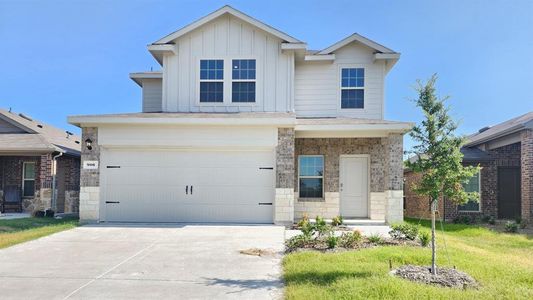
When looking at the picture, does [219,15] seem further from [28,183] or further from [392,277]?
[392,277]

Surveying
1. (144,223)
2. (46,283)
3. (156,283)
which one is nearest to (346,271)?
(156,283)

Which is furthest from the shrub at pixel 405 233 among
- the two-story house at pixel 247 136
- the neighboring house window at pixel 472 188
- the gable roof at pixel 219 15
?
the neighboring house window at pixel 472 188

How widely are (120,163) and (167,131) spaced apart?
1.83 m

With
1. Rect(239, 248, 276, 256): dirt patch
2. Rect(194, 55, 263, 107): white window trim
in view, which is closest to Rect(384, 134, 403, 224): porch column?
Rect(194, 55, 263, 107): white window trim

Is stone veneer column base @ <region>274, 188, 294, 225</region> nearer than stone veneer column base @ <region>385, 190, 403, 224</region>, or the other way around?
stone veneer column base @ <region>274, 188, 294, 225</region>

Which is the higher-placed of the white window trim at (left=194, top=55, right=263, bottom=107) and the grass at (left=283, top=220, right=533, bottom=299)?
the white window trim at (left=194, top=55, right=263, bottom=107)

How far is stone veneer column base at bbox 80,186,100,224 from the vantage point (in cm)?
1308

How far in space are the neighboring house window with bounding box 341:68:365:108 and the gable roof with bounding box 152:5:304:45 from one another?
2432 mm

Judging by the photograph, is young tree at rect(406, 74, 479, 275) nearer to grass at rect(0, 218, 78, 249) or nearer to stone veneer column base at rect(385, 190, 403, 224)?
stone veneer column base at rect(385, 190, 403, 224)

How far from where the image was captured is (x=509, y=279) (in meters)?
6.50

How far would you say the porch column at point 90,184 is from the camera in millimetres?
13086

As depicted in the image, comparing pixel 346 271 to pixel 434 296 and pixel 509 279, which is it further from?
pixel 509 279

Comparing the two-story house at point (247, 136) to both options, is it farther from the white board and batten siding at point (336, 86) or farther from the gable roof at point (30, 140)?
the gable roof at point (30, 140)

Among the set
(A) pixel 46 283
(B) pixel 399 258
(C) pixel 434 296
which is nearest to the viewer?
(C) pixel 434 296
